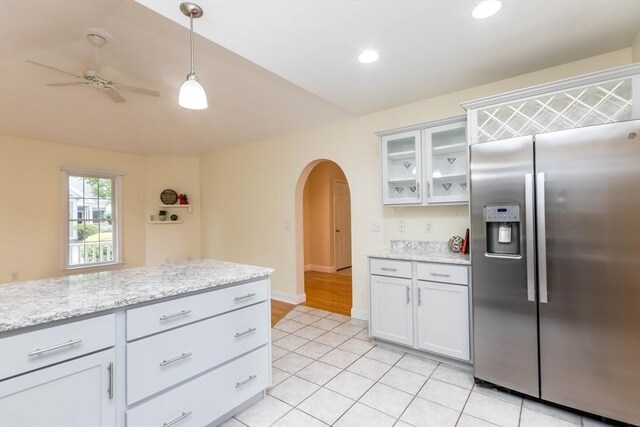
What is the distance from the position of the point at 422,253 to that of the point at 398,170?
934 millimetres

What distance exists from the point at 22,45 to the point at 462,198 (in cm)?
382

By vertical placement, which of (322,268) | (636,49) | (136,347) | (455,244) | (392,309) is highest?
(636,49)

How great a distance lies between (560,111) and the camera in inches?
89.4

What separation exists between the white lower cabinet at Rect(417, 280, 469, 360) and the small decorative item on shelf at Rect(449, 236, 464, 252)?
0.55 m

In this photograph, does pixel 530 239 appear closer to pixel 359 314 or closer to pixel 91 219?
pixel 359 314

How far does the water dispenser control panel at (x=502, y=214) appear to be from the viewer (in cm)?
208

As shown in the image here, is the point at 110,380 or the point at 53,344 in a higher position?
the point at 53,344

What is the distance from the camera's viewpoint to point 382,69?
2553mm

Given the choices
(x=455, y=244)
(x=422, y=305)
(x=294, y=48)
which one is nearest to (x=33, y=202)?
(x=294, y=48)

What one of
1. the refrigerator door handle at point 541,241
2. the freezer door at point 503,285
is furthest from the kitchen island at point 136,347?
the refrigerator door handle at point 541,241

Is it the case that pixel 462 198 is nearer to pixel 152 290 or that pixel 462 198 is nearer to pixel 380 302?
pixel 380 302

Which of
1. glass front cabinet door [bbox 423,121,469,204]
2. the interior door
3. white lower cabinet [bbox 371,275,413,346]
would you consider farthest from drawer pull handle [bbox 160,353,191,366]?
the interior door

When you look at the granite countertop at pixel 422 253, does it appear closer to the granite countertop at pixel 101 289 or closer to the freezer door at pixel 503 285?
the freezer door at pixel 503 285

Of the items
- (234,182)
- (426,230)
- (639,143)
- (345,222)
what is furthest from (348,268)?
(639,143)
